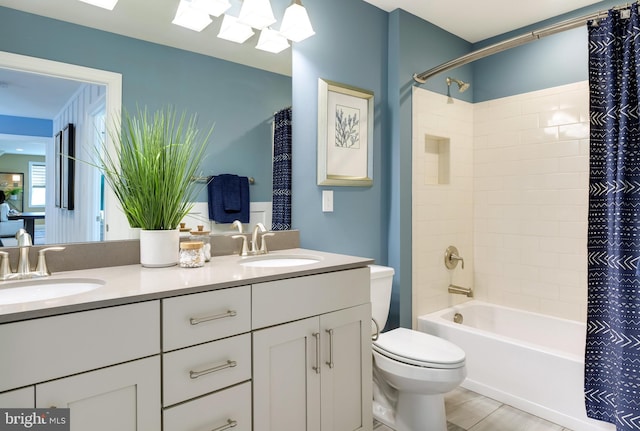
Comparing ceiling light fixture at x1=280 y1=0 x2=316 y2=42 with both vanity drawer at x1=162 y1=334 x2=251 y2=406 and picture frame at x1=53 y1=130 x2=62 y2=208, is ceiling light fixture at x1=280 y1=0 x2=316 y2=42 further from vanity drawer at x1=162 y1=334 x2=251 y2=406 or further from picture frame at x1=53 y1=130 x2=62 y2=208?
vanity drawer at x1=162 y1=334 x2=251 y2=406

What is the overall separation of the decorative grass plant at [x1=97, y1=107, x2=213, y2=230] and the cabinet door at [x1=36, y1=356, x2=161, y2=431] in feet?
1.94

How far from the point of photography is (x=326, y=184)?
2115mm

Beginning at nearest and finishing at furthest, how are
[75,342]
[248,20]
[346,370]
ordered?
[75,342]
[346,370]
[248,20]

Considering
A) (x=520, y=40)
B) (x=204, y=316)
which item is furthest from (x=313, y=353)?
(x=520, y=40)

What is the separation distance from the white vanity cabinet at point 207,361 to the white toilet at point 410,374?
2.72ft

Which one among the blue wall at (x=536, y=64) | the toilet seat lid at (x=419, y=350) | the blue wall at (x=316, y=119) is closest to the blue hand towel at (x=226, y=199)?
the blue wall at (x=316, y=119)

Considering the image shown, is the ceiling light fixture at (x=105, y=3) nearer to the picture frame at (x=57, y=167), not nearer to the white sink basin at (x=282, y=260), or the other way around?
the picture frame at (x=57, y=167)

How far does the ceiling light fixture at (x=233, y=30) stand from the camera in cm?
176

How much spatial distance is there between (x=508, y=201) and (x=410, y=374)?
1655 millimetres

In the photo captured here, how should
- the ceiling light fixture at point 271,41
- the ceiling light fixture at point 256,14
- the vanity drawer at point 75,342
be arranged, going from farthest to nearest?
the ceiling light fixture at point 271,41, the ceiling light fixture at point 256,14, the vanity drawer at point 75,342

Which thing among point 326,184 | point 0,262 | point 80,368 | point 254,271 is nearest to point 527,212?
point 326,184

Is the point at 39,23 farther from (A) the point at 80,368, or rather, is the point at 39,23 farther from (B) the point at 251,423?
(B) the point at 251,423

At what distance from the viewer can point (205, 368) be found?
111 cm

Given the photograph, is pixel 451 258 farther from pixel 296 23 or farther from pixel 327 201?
pixel 296 23
